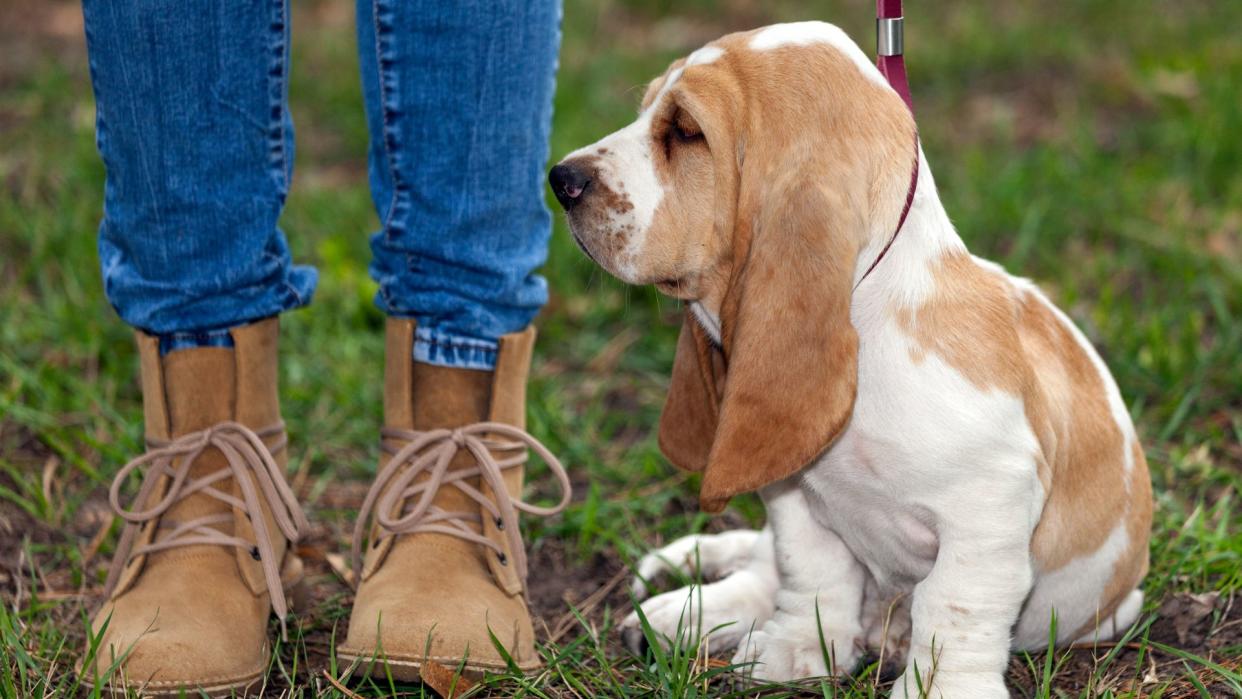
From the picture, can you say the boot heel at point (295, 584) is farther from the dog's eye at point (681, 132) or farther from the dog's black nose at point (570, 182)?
the dog's eye at point (681, 132)

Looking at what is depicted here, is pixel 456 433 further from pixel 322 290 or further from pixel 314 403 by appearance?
pixel 322 290

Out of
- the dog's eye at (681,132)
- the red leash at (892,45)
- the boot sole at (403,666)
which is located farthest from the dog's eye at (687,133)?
the boot sole at (403,666)

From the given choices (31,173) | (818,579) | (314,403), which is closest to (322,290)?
(314,403)

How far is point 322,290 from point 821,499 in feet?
7.56

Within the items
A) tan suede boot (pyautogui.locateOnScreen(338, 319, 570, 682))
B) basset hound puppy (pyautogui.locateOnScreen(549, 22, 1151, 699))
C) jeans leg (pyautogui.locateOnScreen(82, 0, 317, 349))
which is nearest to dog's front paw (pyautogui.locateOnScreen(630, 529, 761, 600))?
tan suede boot (pyautogui.locateOnScreen(338, 319, 570, 682))

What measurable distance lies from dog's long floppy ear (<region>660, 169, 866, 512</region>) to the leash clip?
1.15 feet

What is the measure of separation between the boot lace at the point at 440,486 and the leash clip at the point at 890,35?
980 mm

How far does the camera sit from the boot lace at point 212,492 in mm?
2486

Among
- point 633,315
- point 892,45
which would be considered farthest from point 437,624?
point 633,315

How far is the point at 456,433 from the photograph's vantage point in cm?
260

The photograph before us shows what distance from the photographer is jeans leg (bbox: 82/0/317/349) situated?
2299mm

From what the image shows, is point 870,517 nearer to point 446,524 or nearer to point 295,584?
point 446,524

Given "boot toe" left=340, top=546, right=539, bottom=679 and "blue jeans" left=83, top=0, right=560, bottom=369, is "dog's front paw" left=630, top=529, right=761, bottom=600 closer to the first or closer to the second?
"boot toe" left=340, top=546, right=539, bottom=679

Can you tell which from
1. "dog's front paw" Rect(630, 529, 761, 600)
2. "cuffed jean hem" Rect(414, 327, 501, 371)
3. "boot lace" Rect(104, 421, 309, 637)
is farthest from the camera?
"dog's front paw" Rect(630, 529, 761, 600)
